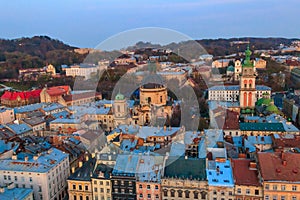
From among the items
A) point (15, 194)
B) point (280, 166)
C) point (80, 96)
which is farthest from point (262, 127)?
point (80, 96)

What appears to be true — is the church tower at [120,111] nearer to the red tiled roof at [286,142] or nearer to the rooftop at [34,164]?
the rooftop at [34,164]

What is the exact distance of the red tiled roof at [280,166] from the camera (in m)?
28.3

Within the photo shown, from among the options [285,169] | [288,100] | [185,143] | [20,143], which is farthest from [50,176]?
[288,100]

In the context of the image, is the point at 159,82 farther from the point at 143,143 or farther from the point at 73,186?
the point at 73,186

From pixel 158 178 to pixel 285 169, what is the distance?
37.3 feet

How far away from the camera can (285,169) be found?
95.1 ft

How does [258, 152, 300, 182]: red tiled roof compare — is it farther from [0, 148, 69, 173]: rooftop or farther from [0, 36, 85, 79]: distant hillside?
[0, 36, 85, 79]: distant hillside

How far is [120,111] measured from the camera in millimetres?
59000

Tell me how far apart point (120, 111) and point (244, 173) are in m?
32.6

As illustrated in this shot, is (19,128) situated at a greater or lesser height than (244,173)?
lesser

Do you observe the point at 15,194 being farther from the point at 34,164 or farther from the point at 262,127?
the point at 262,127

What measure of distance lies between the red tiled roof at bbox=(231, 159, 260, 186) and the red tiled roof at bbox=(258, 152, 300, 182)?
1107 millimetres

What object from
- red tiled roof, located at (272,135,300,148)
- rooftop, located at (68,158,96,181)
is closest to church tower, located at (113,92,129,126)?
rooftop, located at (68,158,96,181)

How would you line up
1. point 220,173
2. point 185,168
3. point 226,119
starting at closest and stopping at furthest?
point 220,173 → point 185,168 → point 226,119
